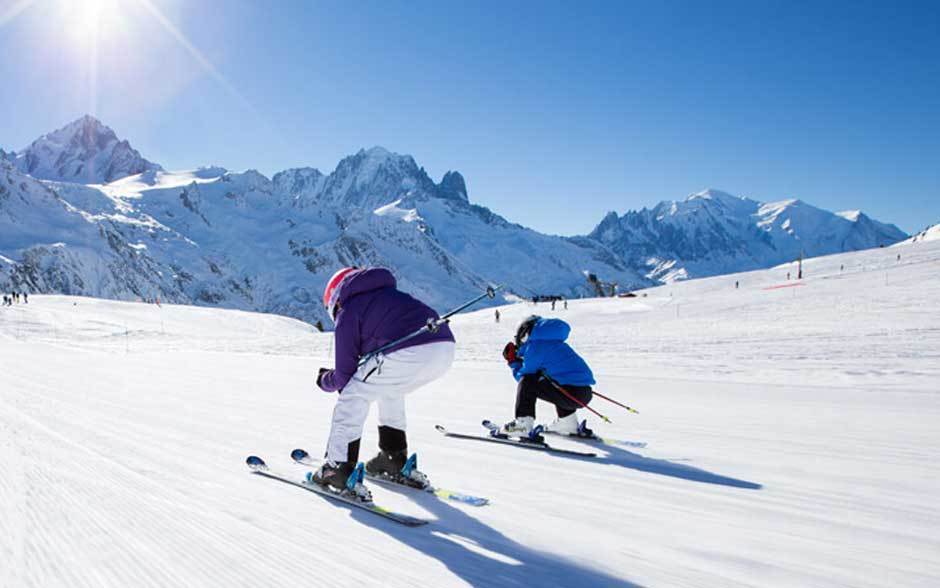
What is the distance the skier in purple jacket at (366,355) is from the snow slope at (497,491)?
0.46 meters

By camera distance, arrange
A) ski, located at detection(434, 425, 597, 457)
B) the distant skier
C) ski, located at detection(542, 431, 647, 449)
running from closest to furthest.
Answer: ski, located at detection(434, 425, 597, 457), ski, located at detection(542, 431, 647, 449), the distant skier

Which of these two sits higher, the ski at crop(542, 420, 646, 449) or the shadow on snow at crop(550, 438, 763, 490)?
the ski at crop(542, 420, 646, 449)

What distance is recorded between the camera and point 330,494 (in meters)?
4.30

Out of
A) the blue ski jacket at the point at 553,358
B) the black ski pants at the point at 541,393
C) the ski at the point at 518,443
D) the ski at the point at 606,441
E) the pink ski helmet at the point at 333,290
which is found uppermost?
the pink ski helmet at the point at 333,290

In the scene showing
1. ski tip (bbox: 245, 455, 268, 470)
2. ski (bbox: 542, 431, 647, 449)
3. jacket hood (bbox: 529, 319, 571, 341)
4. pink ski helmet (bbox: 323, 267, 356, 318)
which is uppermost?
pink ski helmet (bbox: 323, 267, 356, 318)

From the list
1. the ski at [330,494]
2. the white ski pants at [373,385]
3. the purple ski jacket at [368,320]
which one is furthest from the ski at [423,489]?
the purple ski jacket at [368,320]

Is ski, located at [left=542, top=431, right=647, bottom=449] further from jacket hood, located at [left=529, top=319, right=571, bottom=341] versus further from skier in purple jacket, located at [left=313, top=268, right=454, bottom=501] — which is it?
skier in purple jacket, located at [left=313, top=268, right=454, bottom=501]

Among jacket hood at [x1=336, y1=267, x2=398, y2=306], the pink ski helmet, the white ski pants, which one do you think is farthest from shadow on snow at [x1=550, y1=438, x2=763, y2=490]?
the pink ski helmet

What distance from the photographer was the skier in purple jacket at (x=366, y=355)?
13.8 ft

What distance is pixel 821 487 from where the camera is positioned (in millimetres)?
4359

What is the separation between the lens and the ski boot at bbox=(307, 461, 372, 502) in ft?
13.6

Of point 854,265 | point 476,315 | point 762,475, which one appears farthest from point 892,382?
point 854,265

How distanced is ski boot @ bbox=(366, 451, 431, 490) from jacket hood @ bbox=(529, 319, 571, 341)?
2156mm

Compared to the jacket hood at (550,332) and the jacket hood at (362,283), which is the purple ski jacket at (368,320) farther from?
the jacket hood at (550,332)
